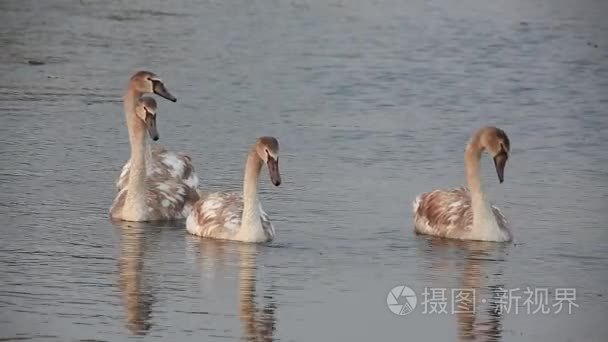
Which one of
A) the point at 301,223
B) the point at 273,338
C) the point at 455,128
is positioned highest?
the point at 455,128

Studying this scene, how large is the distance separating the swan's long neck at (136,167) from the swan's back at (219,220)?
51 cm

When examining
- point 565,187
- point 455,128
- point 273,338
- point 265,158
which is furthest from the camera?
point 455,128

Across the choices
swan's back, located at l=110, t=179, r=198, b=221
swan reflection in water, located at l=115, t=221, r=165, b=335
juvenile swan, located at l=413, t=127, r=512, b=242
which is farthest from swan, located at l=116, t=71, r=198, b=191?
juvenile swan, located at l=413, t=127, r=512, b=242

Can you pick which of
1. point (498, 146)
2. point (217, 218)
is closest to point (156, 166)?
point (217, 218)

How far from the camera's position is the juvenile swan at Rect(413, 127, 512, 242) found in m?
14.5

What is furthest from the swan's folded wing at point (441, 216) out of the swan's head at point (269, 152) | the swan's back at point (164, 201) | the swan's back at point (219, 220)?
the swan's back at point (164, 201)

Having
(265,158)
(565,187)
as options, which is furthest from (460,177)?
(265,158)

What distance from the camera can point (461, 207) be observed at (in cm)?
1498

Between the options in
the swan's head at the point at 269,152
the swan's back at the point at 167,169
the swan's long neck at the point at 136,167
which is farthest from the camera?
the swan's back at the point at 167,169

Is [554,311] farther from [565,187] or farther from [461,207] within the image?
[565,187]

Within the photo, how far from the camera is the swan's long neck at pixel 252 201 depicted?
14.1 metres

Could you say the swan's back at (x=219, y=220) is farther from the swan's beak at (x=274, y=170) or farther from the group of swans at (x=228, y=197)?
the swan's beak at (x=274, y=170)

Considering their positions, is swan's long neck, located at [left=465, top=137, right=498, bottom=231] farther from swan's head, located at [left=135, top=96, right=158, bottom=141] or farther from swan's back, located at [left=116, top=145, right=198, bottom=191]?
swan's head, located at [left=135, top=96, right=158, bottom=141]

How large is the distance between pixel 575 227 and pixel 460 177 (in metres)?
2.29
